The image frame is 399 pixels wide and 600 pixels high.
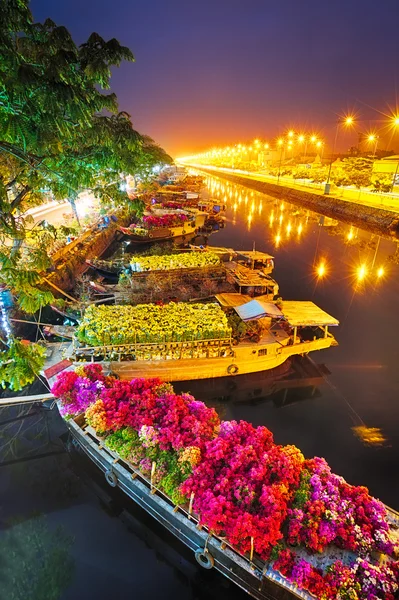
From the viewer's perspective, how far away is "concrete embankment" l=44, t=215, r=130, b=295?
2212cm

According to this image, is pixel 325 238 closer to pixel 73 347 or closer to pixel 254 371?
pixel 254 371

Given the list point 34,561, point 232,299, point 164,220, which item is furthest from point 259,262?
point 34,561

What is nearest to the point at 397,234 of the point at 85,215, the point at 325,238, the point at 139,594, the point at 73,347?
the point at 325,238

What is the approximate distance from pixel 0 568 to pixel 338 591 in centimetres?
774

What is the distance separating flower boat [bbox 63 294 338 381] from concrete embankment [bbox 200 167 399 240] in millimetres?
30186

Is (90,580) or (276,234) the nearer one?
(90,580)

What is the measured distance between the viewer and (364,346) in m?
17.8

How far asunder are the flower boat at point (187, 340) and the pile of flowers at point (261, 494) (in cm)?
339

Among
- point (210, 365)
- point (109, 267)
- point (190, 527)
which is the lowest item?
point (210, 365)

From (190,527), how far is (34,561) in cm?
441

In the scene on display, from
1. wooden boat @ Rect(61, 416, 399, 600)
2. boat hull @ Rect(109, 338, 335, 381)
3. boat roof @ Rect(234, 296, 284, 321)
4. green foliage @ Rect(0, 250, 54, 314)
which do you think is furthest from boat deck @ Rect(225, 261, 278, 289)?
green foliage @ Rect(0, 250, 54, 314)

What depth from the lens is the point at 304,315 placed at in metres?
14.5

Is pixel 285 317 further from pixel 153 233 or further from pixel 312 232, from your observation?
pixel 312 232

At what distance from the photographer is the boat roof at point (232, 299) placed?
54.3 ft
